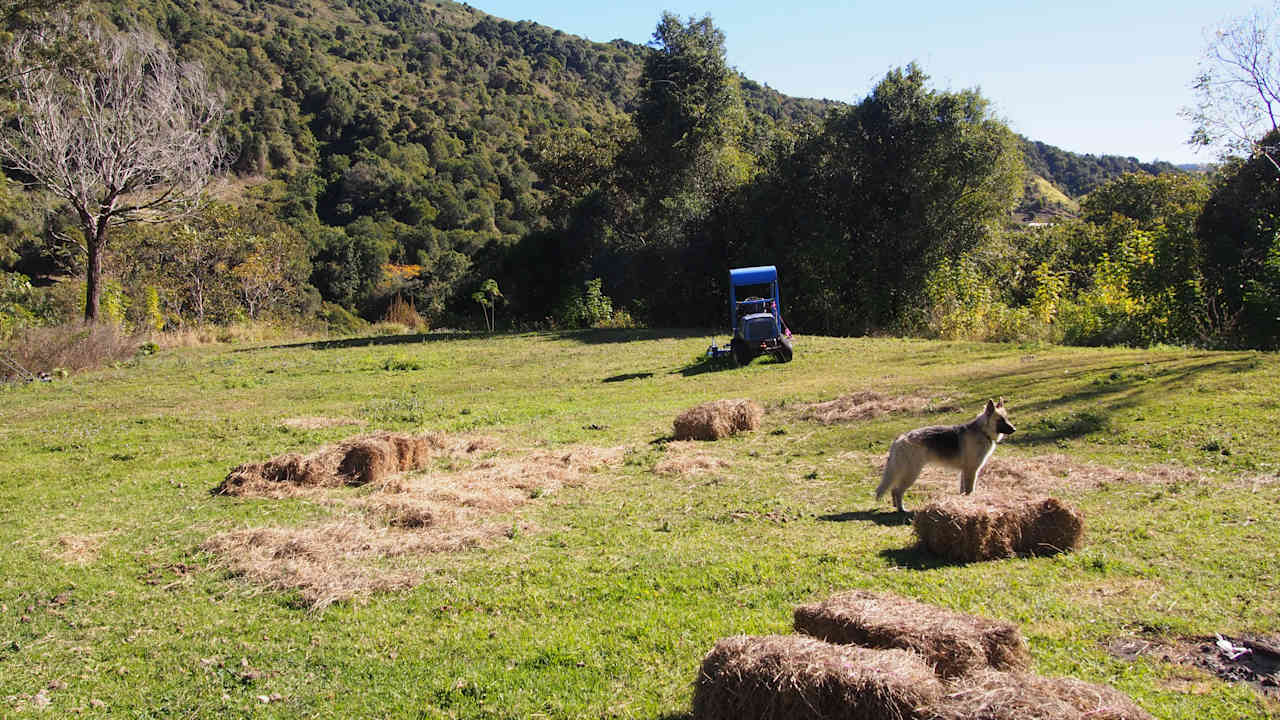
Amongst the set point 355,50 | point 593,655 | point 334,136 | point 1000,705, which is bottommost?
point 593,655

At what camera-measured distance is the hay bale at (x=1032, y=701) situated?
282 cm

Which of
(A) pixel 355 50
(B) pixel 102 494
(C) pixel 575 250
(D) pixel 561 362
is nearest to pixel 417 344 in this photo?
Result: (D) pixel 561 362

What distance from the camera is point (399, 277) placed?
51438 millimetres

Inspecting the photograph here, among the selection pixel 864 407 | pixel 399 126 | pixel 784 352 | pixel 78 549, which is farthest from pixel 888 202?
pixel 399 126

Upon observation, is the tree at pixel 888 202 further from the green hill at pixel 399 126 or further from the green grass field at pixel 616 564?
the green grass field at pixel 616 564

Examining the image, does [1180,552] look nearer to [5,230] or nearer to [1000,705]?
[1000,705]

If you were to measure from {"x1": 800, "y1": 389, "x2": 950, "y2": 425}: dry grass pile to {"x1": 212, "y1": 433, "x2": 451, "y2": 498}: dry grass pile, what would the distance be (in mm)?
6156

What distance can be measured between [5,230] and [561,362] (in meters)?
31.7

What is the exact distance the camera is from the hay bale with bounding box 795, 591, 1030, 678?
3564 millimetres

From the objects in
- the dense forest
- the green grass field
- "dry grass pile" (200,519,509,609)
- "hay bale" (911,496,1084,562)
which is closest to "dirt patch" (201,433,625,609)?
"dry grass pile" (200,519,509,609)

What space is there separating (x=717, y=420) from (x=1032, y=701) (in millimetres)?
8594

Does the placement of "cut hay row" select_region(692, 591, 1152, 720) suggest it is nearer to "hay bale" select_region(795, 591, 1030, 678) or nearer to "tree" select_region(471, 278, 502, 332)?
"hay bale" select_region(795, 591, 1030, 678)

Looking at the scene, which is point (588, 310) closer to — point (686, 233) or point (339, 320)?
point (686, 233)

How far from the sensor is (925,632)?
12.0 ft
